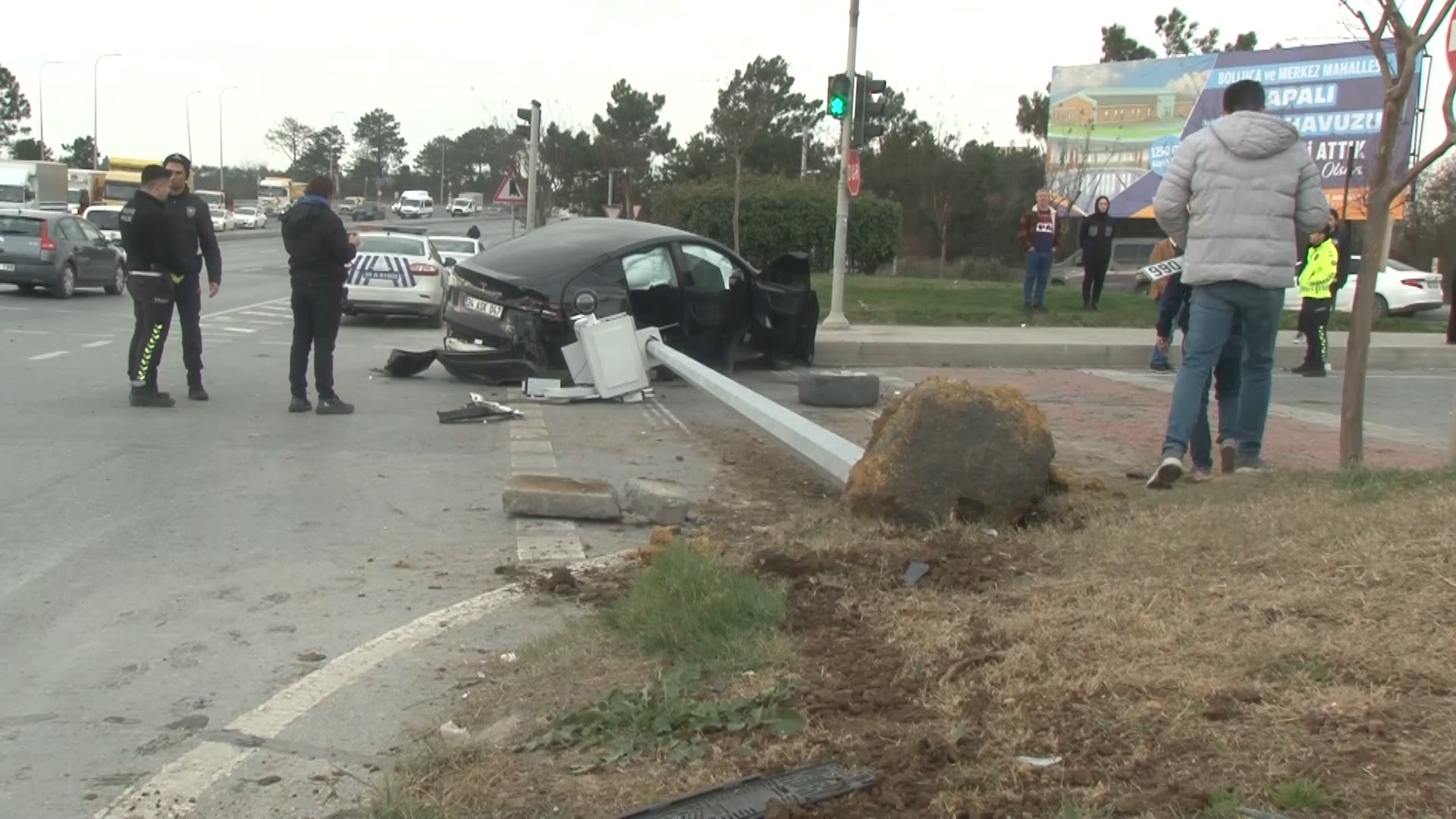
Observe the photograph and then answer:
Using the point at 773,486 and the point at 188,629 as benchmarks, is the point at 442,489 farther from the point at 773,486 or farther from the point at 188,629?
the point at 188,629

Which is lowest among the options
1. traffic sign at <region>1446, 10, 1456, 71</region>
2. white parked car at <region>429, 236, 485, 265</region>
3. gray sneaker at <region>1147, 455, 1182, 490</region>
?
gray sneaker at <region>1147, 455, 1182, 490</region>

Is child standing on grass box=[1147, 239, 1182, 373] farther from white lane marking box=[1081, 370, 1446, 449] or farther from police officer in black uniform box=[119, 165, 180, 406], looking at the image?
police officer in black uniform box=[119, 165, 180, 406]

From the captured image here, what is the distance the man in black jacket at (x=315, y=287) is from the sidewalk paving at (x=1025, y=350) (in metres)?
5.94

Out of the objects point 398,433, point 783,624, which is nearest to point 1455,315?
point 398,433

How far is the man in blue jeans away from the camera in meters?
18.2

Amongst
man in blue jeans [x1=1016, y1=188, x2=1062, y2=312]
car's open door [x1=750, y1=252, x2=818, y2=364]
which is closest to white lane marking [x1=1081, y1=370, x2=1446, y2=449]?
car's open door [x1=750, y1=252, x2=818, y2=364]

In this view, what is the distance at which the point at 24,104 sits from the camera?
99438 mm

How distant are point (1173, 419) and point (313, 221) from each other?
6.59 meters

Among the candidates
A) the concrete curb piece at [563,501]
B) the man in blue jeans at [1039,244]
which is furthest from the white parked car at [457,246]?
the concrete curb piece at [563,501]

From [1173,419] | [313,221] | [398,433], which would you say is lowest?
[398,433]

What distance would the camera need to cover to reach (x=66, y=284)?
21.7 metres

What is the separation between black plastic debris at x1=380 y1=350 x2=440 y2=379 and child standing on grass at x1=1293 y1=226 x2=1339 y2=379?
29.1 feet

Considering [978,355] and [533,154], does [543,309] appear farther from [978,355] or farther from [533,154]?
[533,154]

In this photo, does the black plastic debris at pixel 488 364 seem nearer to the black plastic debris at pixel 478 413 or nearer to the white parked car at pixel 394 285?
the black plastic debris at pixel 478 413
